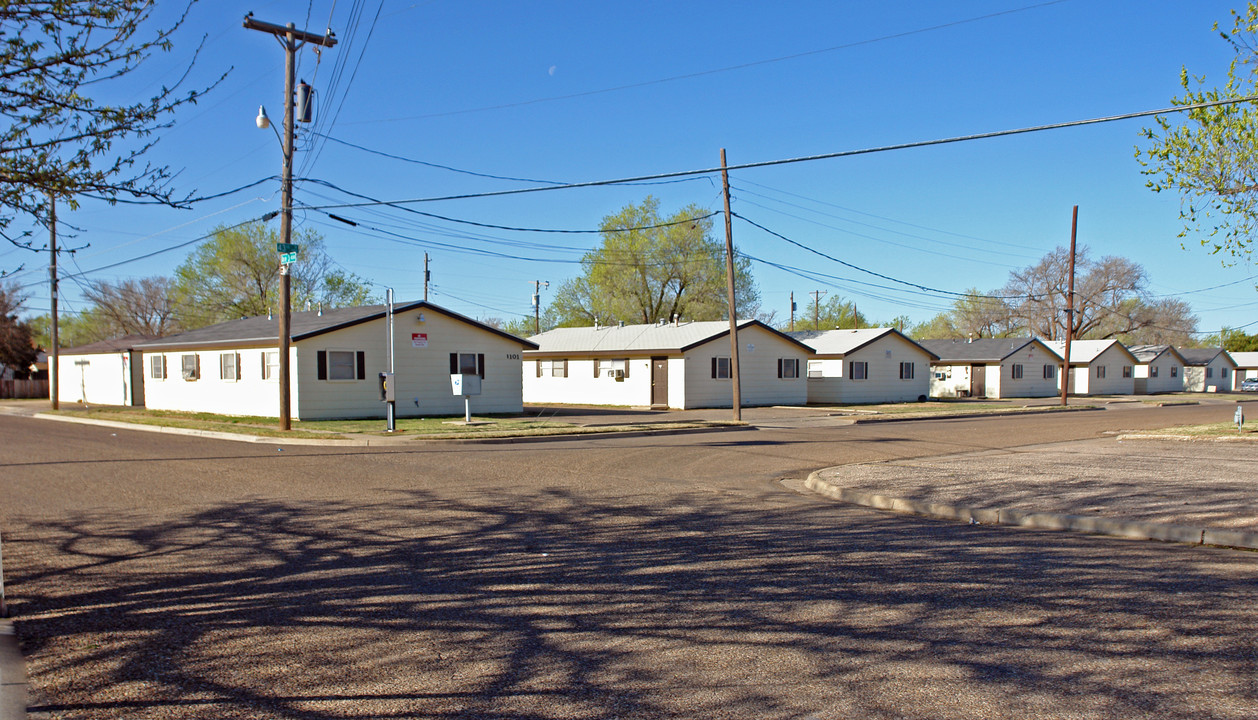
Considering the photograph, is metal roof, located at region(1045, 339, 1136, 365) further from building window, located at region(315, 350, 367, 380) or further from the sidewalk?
building window, located at region(315, 350, 367, 380)

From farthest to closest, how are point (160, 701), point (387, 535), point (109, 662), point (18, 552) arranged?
point (387, 535) < point (18, 552) < point (109, 662) < point (160, 701)

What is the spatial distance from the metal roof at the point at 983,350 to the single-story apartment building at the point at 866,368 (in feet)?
21.0

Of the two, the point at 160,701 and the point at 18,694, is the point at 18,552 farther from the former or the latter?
the point at 160,701

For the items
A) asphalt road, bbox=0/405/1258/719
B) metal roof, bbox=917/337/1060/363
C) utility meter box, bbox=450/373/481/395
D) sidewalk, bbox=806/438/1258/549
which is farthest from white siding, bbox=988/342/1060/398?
asphalt road, bbox=0/405/1258/719

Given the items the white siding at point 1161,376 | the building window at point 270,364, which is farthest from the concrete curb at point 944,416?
the white siding at point 1161,376

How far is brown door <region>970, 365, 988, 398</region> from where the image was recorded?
54.4 m

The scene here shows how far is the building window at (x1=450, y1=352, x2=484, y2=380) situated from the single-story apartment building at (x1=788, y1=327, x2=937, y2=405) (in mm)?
18624

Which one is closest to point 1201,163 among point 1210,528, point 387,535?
point 1210,528

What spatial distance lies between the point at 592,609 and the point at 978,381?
5411 centimetres

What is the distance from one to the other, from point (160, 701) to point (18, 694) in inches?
29.2

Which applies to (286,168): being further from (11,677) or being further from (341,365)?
(11,677)

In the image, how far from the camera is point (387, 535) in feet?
27.5

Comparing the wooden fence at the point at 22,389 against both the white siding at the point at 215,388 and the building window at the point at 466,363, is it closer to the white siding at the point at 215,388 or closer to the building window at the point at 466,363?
the white siding at the point at 215,388

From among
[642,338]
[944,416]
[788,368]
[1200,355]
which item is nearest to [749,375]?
[788,368]
